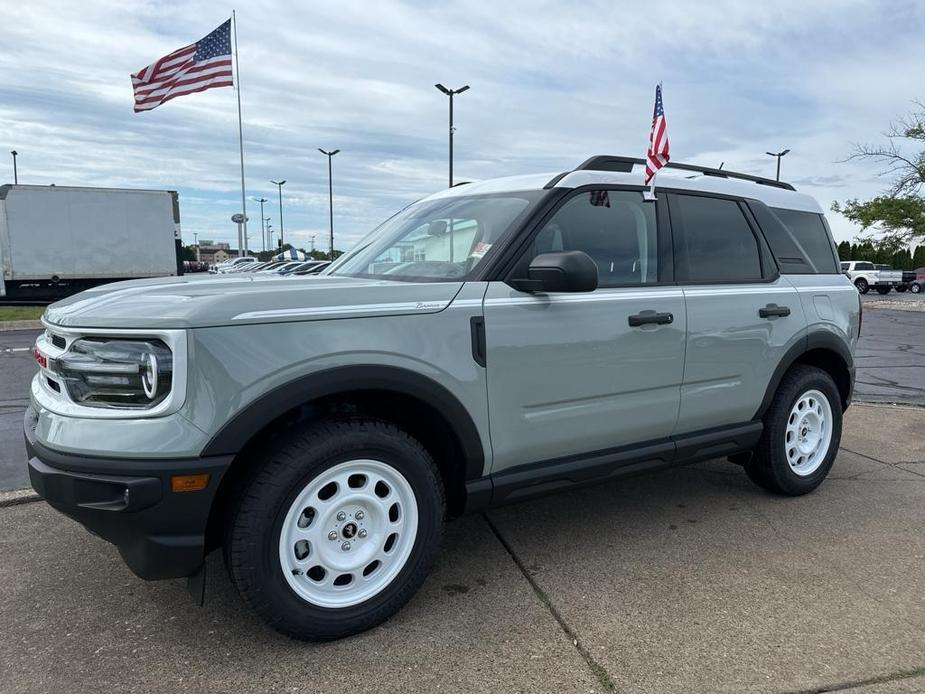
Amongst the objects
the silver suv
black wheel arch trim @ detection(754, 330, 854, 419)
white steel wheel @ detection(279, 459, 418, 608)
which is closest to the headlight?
the silver suv

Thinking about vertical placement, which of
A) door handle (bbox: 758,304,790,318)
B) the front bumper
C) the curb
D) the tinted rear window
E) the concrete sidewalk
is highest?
the tinted rear window

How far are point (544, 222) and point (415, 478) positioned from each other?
1288mm

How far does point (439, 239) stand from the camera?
3.52 meters

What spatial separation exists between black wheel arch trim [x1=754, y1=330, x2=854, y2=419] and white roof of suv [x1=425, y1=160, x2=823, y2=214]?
33.6 inches

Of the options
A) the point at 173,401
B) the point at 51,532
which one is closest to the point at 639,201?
the point at 173,401

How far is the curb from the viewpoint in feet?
46.6

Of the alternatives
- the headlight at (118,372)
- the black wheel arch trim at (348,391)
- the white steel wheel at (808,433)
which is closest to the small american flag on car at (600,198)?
the black wheel arch trim at (348,391)

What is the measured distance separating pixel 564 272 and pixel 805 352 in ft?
7.35

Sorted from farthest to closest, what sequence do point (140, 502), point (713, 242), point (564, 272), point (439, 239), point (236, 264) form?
1. point (236, 264)
2. point (713, 242)
3. point (439, 239)
4. point (564, 272)
5. point (140, 502)

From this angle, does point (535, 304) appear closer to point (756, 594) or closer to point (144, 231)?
point (756, 594)

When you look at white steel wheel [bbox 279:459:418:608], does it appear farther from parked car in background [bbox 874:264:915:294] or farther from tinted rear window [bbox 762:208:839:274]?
parked car in background [bbox 874:264:915:294]

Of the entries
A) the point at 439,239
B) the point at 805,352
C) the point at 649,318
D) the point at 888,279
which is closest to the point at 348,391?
the point at 439,239

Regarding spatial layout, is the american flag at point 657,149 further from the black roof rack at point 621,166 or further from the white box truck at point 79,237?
the white box truck at point 79,237

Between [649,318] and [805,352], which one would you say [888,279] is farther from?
[649,318]
